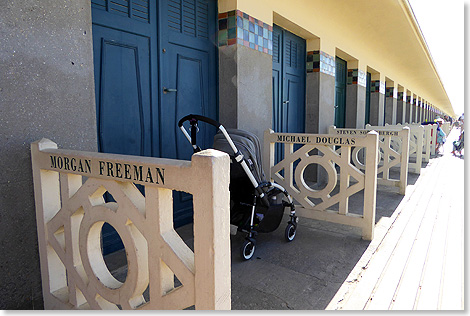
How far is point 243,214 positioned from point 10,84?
1.88 metres

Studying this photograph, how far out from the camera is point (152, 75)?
2949 millimetres

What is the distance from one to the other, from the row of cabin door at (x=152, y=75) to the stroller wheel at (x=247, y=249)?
3.15 ft

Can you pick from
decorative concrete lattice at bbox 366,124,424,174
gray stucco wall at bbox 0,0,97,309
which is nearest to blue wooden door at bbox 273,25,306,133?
decorative concrete lattice at bbox 366,124,424,174

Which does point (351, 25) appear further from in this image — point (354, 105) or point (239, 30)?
point (239, 30)

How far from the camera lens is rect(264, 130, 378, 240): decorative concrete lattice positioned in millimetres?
3043

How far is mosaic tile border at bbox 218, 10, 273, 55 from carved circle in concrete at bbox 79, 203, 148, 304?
2617 millimetres

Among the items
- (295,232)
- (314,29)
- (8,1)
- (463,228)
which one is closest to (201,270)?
(8,1)

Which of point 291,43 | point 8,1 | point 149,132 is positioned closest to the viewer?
point 8,1

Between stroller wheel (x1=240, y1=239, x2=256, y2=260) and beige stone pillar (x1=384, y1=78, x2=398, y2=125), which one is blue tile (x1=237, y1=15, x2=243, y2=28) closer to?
stroller wheel (x1=240, y1=239, x2=256, y2=260)

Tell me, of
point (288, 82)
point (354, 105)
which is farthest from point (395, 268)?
point (354, 105)

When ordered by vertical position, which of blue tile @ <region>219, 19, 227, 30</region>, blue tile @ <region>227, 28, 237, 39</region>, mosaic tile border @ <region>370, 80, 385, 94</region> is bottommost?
blue tile @ <region>227, 28, 237, 39</region>

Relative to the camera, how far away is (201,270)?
112 centimetres

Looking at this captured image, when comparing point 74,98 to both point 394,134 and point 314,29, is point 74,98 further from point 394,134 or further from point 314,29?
point 394,134

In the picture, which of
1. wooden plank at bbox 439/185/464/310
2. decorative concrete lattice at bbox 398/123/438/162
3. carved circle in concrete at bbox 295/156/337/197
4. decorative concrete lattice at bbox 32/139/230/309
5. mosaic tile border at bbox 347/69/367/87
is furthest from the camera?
decorative concrete lattice at bbox 398/123/438/162
